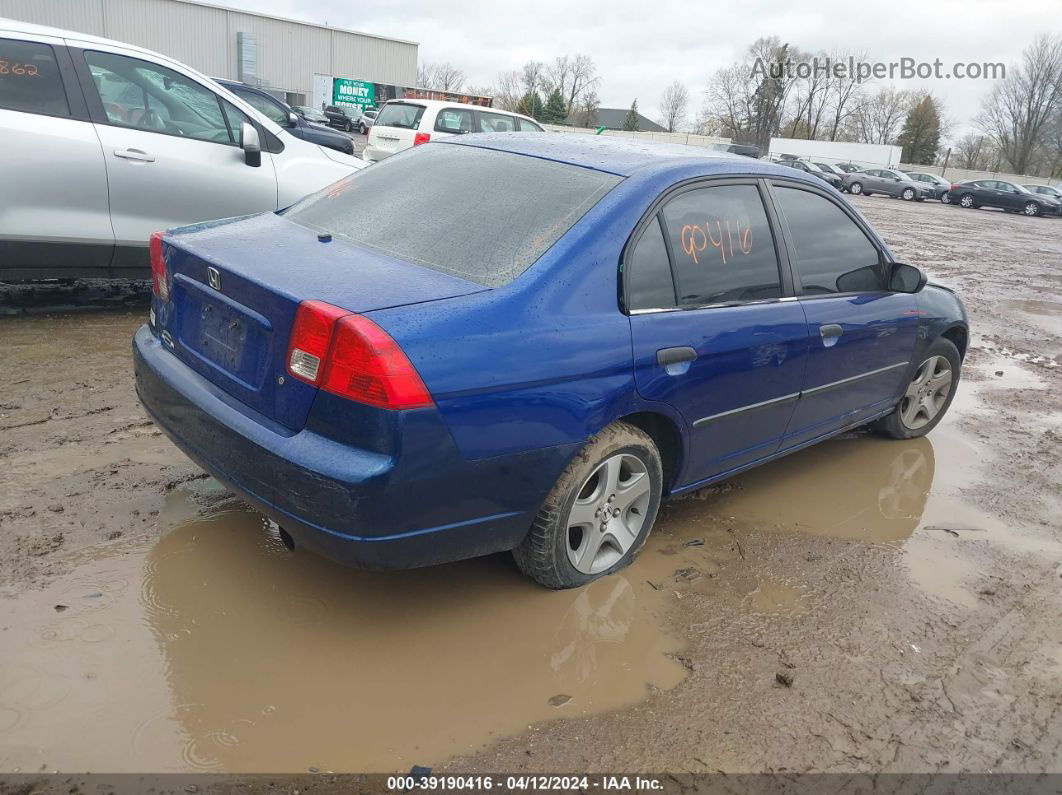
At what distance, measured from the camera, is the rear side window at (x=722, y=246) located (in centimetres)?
328

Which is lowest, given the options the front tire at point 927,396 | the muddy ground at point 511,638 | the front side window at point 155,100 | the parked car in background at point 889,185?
the parked car in background at point 889,185

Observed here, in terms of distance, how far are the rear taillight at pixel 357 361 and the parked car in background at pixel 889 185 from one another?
4007cm

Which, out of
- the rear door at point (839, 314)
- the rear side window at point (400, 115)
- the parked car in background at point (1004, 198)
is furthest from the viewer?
the parked car in background at point (1004, 198)

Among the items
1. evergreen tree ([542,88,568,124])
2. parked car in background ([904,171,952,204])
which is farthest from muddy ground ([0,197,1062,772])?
evergreen tree ([542,88,568,124])

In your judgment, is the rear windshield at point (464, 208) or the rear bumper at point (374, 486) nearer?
the rear bumper at point (374, 486)

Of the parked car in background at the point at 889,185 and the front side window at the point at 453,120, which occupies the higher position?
→ the front side window at the point at 453,120

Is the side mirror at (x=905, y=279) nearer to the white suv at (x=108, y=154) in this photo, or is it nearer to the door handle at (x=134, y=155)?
the white suv at (x=108, y=154)

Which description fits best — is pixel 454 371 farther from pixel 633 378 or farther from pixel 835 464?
pixel 835 464

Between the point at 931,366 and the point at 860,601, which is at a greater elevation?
the point at 931,366

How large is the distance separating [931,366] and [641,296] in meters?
2.83

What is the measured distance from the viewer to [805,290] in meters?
3.85

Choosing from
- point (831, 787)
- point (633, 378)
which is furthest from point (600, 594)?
point (831, 787)

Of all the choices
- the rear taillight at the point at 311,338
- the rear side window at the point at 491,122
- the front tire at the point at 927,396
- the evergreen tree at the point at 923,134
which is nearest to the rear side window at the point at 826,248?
the front tire at the point at 927,396

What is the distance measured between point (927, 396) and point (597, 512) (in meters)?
3.07
